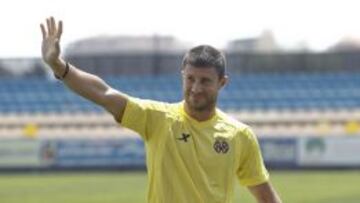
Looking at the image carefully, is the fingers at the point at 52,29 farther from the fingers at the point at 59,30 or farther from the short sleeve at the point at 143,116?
the short sleeve at the point at 143,116

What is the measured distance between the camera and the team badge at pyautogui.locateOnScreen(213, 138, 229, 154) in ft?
18.2

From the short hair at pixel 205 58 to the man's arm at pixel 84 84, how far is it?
41cm

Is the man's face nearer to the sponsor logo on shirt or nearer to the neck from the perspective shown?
the neck

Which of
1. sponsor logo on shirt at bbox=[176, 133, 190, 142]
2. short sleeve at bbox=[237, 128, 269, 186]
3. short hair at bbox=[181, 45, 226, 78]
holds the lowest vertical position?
short sleeve at bbox=[237, 128, 269, 186]

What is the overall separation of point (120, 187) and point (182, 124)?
19.7 metres

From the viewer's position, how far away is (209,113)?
5.54 m

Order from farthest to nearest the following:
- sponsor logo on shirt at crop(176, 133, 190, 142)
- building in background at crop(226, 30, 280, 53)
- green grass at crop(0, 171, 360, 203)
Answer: building in background at crop(226, 30, 280, 53) < green grass at crop(0, 171, 360, 203) < sponsor logo on shirt at crop(176, 133, 190, 142)

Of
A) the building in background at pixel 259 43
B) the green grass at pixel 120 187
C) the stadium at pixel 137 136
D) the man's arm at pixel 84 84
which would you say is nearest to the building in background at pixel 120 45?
the stadium at pixel 137 136

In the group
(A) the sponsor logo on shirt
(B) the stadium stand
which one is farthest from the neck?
(B) the stadium stand

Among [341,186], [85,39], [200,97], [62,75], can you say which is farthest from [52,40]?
[85,39]

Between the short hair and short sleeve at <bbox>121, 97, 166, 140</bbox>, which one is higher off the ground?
the short hair

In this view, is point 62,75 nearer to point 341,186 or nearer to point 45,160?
point 341,186

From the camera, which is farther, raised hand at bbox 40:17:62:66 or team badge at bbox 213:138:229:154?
team badge at bbox 213:138:229:154

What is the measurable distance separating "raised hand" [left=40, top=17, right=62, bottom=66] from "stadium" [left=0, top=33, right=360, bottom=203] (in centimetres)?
1524
